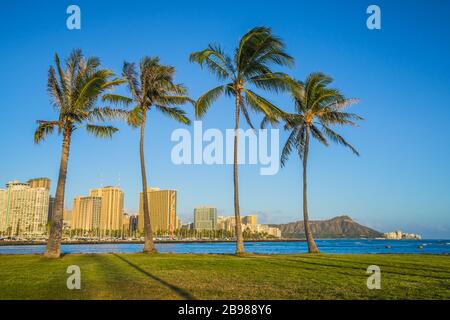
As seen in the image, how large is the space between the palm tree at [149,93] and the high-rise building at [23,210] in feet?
543

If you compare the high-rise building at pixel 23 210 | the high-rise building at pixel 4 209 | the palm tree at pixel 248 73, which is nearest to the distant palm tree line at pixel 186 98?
the palm tree at pixel 248 73

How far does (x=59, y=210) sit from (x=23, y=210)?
173574mm

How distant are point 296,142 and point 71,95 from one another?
15.7 metres

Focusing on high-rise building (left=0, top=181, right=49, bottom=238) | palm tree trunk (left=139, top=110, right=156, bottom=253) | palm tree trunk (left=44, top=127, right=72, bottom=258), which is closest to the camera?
palm tree trunk (left=44, top=127, right=72, bottom=258)

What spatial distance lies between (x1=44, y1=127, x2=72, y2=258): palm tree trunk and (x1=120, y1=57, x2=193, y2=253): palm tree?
14.8 ft

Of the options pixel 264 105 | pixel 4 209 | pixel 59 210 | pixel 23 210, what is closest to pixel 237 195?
pixel 264 105

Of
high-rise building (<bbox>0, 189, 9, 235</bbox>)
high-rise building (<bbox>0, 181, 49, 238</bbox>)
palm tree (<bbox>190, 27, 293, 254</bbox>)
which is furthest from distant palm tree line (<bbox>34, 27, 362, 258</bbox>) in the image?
high-rise building (<bbox>0, 189, 9, 235</bbox>)

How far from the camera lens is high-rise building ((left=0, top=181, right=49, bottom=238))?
171m

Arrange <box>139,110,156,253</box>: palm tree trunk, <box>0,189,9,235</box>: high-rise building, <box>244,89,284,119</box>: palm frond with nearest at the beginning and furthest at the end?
1. <box>244,89,284,119</box>: palm frond
2. <box>139,110,156,253</box>: palm tree trunk
3. <box>0,189,9,235</box>: high-rise building

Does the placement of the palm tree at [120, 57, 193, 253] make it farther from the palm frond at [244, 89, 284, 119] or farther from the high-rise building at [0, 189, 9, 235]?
the high-rise building at [0, 189, 9, 235]

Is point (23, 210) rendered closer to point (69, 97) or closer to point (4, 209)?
point (4, 209)

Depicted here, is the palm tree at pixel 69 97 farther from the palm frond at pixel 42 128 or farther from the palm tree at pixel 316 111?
the palm tree at pixel 316 111

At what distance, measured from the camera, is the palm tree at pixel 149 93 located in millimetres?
24531
